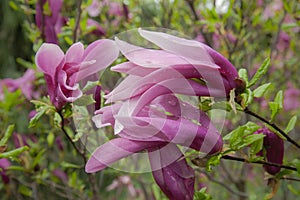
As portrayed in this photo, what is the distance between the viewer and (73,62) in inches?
31.0

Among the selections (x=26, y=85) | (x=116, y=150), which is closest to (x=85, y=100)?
(x=116, y=150)

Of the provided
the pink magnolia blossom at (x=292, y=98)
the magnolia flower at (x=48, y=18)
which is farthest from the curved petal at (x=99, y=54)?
the pink magnolia blossom at (x=292, y=98)

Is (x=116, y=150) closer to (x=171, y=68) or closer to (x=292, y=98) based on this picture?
(x=171, y=68)

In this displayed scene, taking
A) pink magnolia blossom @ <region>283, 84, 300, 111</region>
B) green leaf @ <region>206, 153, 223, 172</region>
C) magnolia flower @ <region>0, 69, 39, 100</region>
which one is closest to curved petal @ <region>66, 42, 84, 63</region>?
green leaf @ <region>206, 153, 223, 172</region>

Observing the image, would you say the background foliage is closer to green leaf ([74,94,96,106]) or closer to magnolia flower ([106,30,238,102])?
green leaf ([74,94,96,106])

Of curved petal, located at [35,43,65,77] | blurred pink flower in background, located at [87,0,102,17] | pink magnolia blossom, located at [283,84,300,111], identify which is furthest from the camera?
pink magnolia blossom, located at [283,84,300,111]

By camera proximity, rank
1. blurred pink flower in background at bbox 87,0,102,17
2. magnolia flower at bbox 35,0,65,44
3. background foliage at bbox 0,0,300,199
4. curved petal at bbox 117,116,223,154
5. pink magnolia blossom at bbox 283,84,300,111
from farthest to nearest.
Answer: pink magnolia blossom at bbox 283,84,300,111
blurred pink flower in background at bbox 87,0,102,17
background foliage at bbox 0,0,300,199
magnolia flower at bbox 35,0,65,44
curved petal at bbox 117,116,223,154

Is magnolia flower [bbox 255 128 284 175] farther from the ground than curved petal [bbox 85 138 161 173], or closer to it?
closer to it

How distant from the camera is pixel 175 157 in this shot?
0.71 meters

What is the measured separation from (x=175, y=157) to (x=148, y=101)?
10 centimetres

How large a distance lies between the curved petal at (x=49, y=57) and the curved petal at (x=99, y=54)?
0.04 m

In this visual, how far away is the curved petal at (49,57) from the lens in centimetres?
77

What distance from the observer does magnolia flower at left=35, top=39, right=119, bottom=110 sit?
2.54 feet

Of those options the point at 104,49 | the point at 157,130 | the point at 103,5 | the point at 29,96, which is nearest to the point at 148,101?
the point at 157,130
